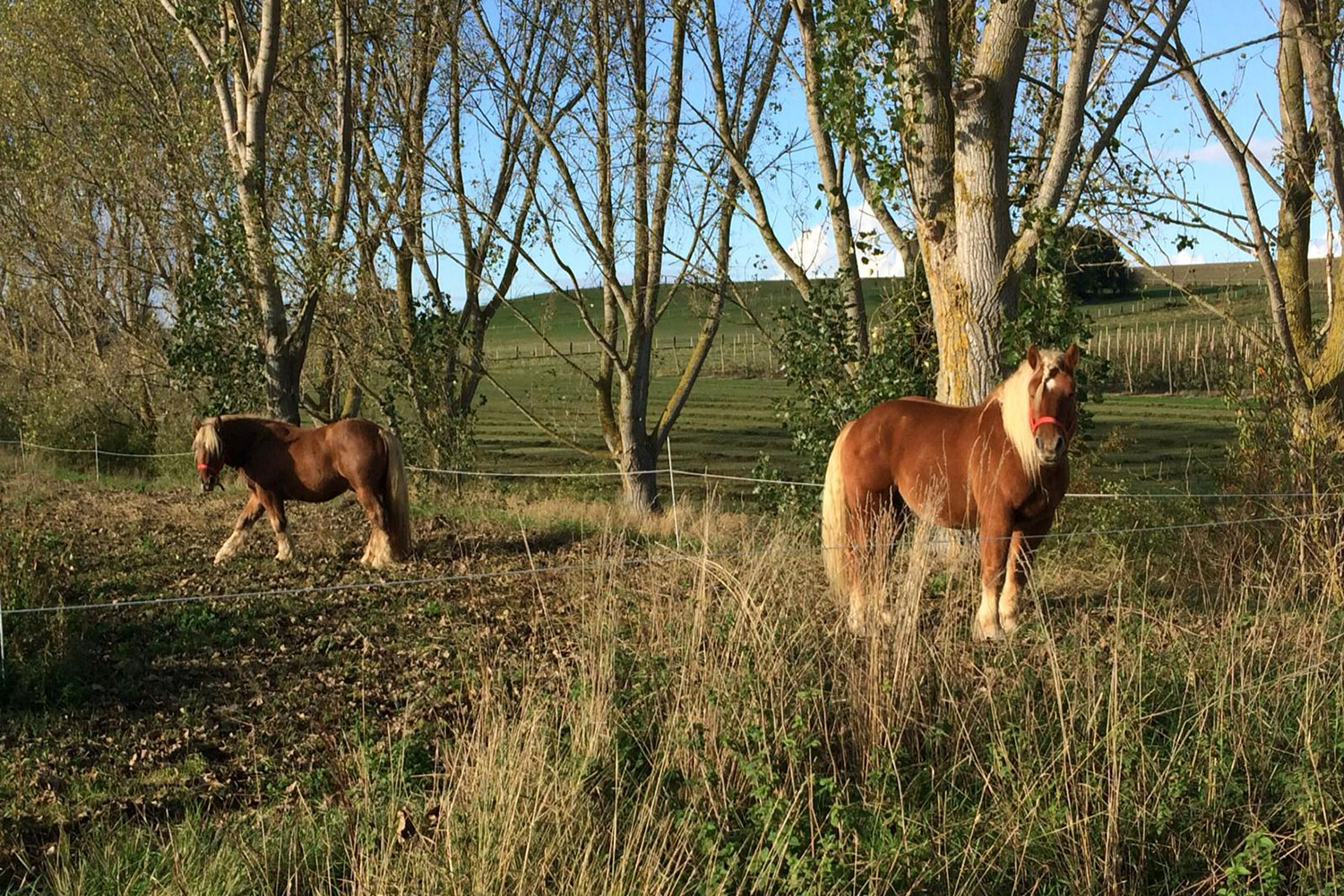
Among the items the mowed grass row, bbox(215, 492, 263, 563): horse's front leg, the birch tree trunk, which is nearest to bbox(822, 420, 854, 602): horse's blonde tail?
bbox(215, 492, 263, 563): horse's front leg

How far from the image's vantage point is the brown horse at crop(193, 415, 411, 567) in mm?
9586

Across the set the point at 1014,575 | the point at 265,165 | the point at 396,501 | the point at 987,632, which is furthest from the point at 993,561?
the point at 265,165

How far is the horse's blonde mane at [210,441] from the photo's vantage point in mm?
9578

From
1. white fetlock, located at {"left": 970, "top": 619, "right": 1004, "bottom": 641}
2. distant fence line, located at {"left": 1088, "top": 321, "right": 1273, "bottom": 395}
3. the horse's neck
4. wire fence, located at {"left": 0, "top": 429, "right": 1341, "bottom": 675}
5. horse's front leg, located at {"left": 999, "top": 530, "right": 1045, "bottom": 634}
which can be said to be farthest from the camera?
distant fence line, located at {"left": 1088, "top": 321, "right": 1273, "bottom": 395}

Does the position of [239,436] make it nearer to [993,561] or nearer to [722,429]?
[993,561]

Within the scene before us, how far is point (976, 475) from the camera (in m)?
6.58

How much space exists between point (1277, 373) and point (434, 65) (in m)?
13.6

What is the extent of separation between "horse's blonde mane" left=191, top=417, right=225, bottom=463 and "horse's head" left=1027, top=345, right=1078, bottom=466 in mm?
6773

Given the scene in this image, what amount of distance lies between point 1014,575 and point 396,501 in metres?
5.27

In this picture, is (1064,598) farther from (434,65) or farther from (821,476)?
(434,65)

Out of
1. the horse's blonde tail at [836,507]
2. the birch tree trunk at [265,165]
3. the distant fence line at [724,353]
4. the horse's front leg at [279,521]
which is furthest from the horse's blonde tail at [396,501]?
the distant fence line at [724,353]

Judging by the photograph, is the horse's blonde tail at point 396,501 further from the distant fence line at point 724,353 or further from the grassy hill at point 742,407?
the distant fence line at point 724,353

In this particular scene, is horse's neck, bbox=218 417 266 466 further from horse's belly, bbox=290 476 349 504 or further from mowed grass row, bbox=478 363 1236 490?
mowed grass row, bbox=478 363 1236 490

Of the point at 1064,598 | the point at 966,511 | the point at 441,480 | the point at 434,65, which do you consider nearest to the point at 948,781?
the point at 966,511
